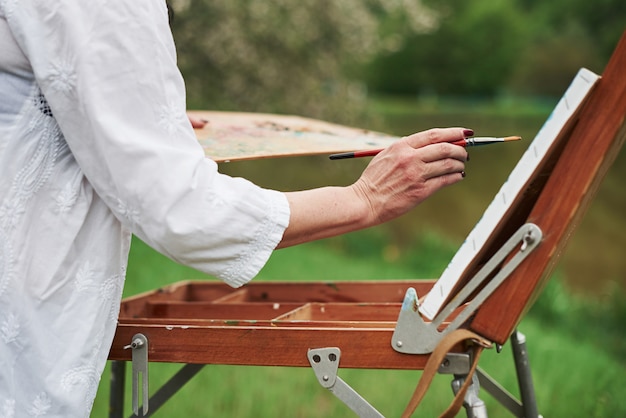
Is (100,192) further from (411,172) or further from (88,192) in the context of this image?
(411,172)

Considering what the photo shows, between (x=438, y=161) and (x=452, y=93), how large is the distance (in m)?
26.5

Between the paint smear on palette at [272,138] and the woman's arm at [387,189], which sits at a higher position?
the woman's arm at [387,189]

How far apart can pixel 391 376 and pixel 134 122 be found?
327 centimetres

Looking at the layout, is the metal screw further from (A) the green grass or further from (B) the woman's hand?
(A) the green grass

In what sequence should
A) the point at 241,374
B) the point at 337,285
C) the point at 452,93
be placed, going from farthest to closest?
the point at 452,93
the point at 241,374
the point at 337,285

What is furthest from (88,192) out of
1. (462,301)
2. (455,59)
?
(455,59)

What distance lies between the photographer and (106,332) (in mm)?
1723

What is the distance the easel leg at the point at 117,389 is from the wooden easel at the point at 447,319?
452 mm

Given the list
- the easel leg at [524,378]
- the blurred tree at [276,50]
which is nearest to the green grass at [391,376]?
the easel leg at [524,378]

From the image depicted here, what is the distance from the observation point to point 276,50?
927 cm

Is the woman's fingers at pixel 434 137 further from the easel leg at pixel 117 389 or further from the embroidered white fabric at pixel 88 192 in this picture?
the easel leg at pixel 117 389

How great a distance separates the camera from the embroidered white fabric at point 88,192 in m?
1.49

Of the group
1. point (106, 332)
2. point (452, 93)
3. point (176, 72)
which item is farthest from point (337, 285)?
point (452, 93)

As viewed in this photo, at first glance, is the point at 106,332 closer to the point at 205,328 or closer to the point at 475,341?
the point at 205,328
